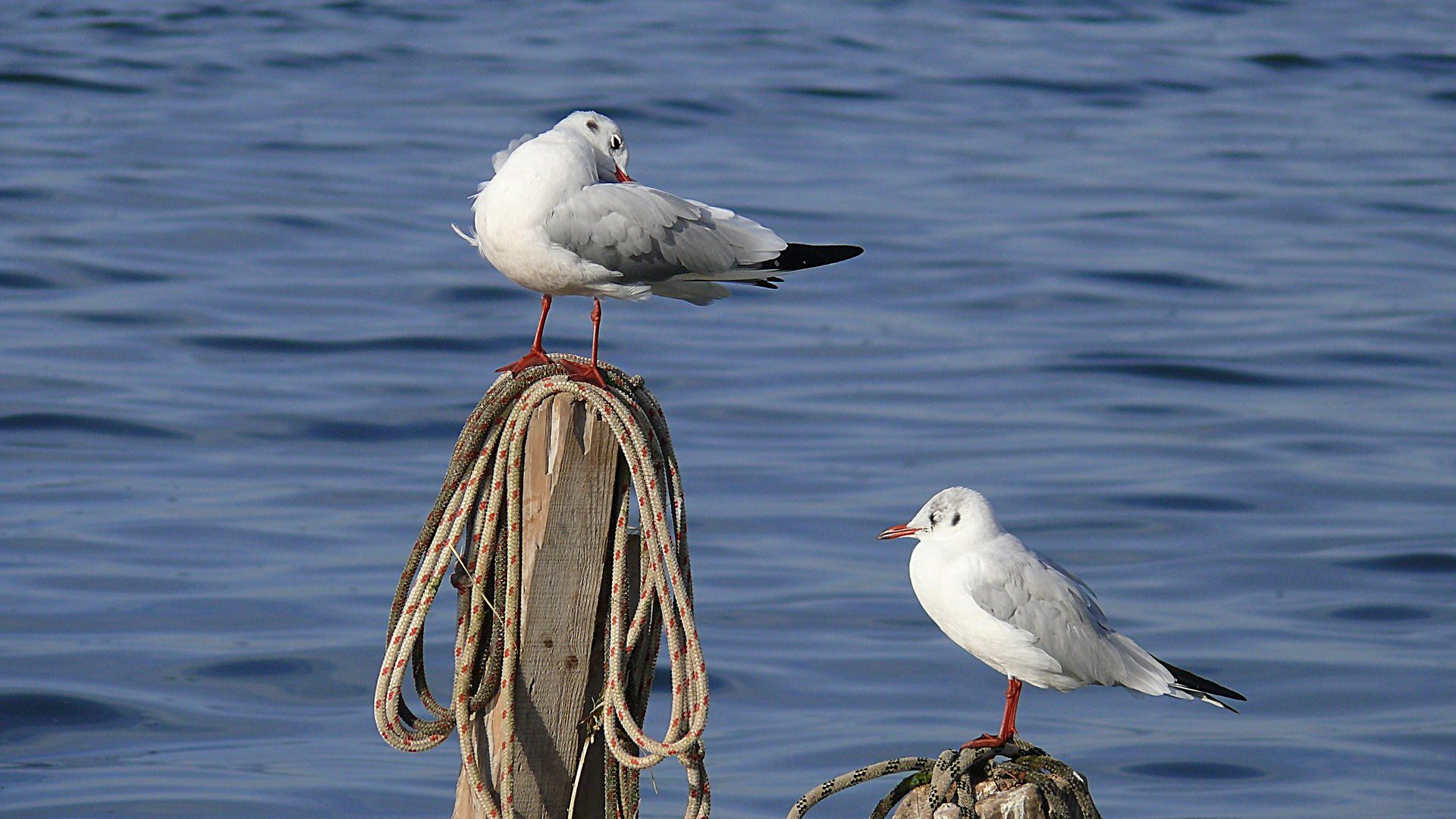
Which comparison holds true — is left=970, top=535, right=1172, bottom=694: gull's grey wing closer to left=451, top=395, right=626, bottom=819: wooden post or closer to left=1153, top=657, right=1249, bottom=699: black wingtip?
left=1153, top=657, right=1249, bottom=699: black wingtip

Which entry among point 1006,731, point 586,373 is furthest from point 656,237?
point 1006,731

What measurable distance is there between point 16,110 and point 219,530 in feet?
52.5

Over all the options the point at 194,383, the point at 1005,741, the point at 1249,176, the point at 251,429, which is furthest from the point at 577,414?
the point at 1249,176

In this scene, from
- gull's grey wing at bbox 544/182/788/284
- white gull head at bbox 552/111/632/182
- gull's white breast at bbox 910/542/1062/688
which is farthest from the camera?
white gull head at bbox 552/111/632/182

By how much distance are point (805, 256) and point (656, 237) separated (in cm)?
57

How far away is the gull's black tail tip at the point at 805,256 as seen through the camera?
654 cm

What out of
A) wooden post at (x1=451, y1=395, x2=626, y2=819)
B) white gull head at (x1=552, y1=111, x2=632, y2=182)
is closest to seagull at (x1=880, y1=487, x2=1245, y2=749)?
wooden post at (x1=451, y1=395, x2=626, y2=819)

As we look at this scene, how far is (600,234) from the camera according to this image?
6.00m

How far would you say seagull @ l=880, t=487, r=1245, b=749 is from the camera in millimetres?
5703

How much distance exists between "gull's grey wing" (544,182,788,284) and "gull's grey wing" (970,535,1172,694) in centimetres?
139

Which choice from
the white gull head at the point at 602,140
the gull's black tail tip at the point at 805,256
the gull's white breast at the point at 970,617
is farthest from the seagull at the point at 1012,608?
the white gull head at the point at 602,140

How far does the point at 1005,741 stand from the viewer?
16.1 ft

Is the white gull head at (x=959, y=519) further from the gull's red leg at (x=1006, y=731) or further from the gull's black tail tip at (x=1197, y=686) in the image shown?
the gull's black tail tip at (x=1197, y=686)

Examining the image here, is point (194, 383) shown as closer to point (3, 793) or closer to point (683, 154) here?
point (3, 793)
